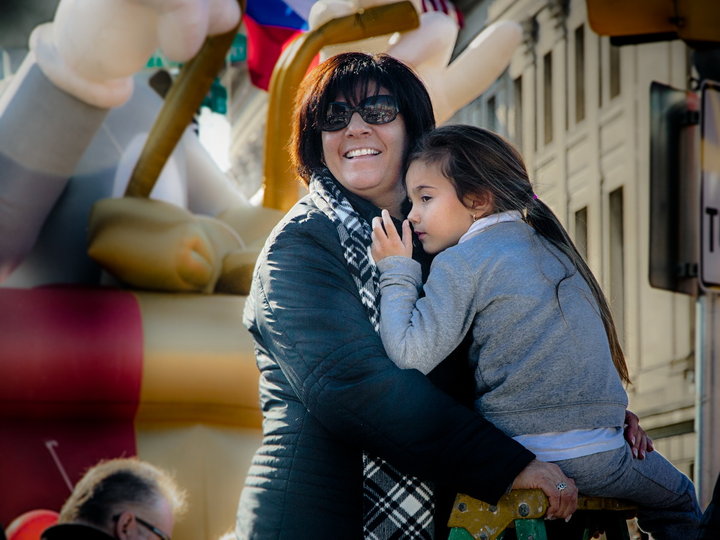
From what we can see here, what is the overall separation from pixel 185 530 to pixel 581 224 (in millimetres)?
3200

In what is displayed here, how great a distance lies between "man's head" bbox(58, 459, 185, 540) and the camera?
3.28m

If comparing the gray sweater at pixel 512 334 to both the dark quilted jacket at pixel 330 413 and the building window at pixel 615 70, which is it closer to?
the dark quilted jacket at pixel 330 413

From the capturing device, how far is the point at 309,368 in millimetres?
1847

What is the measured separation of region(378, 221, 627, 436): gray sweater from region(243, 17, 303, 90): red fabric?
334 cm


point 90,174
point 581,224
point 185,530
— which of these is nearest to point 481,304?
point 185,530

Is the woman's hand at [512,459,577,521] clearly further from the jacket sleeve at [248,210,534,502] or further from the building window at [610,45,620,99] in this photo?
the building window at [610,45,620,99]

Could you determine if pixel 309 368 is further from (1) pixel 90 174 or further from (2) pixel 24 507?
(1) pixel 90 174

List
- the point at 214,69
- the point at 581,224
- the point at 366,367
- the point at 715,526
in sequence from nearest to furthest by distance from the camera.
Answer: the point at 715,526, the point at 366,367, the point at 214,69, the point at 581,224

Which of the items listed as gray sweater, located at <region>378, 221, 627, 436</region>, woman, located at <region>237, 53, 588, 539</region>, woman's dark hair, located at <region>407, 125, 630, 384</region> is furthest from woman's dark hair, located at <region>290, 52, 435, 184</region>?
gray sweater, located at <region>378, 221, 627, 436</region>

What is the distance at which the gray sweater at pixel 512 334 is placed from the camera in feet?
6.07

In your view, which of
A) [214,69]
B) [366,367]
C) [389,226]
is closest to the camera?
[366,367]

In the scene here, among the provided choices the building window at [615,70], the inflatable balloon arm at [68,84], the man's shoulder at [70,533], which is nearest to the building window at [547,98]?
the building window at [615,70]

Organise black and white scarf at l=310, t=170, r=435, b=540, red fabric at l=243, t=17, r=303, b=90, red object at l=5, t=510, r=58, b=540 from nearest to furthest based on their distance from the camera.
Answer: black and white scarf at l=310, t=170, r=435, b=540 < red object at l=5, t=510, r=58, b=540 < red fabric at l=243, t=17, r=303, b=90

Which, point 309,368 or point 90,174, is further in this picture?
point 90,174
